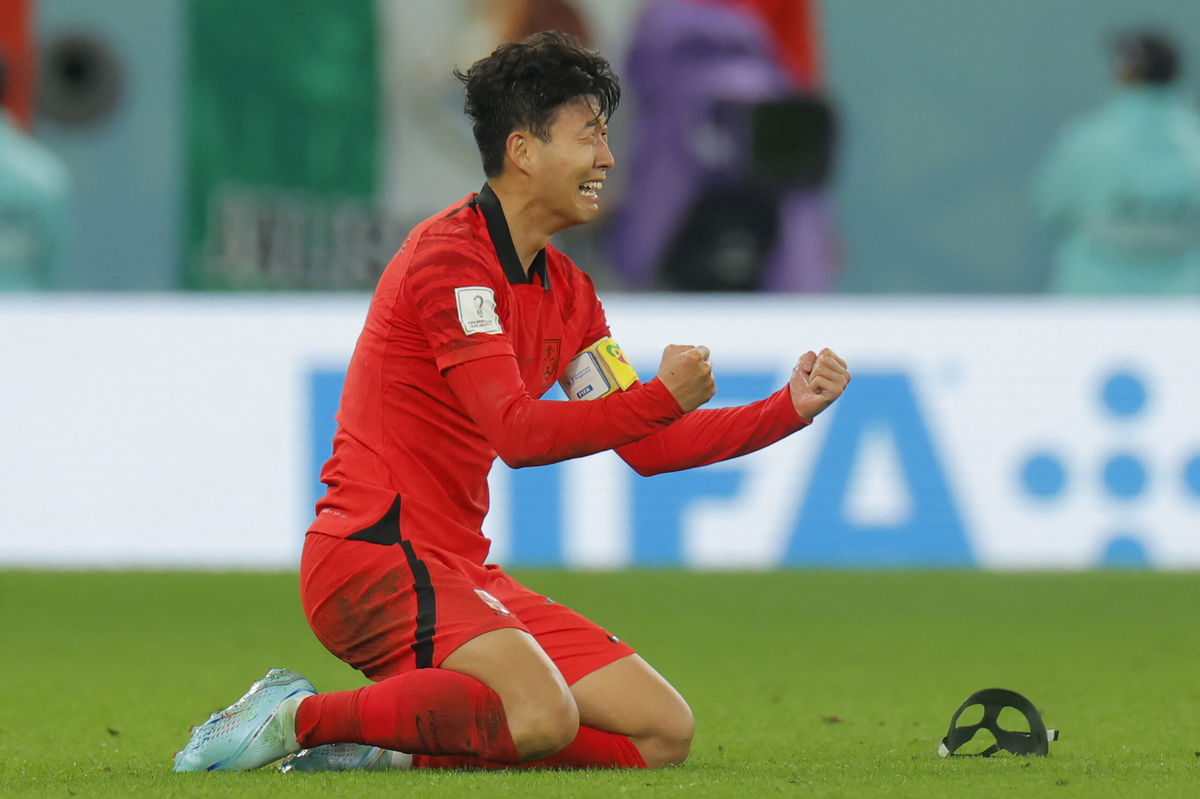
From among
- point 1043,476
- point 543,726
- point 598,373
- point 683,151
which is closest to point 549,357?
point 598,373

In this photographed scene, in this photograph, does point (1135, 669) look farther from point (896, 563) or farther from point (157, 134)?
point (157, 134)

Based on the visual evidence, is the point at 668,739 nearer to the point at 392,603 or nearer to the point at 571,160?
the point at 392,603

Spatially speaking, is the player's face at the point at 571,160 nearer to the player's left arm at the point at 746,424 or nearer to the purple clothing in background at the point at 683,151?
the player's left arm at the point at 746,424

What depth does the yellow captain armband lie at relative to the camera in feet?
14.4

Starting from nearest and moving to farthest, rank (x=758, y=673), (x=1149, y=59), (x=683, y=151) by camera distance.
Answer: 1. (x=758, y=673)
2. (x=1149, y=59)
3. (x=683, y=151)

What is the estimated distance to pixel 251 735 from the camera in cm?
413

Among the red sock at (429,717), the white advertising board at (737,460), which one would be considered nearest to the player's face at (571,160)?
the red sock at (429,717)

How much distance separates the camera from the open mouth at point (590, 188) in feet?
14.0

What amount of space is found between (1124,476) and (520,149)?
5568mm

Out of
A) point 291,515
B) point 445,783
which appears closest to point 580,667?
point 445,783

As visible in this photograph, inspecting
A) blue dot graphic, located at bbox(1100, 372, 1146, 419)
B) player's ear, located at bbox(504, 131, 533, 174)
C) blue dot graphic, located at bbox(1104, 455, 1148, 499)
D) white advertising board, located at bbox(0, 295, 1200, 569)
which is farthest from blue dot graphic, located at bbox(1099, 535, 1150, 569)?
player's ear, located at bbox(504, 131, 533, 174)

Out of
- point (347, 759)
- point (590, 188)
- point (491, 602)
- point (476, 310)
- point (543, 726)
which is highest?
point (590, 188)

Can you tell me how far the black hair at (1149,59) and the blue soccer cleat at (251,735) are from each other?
31.9 ft

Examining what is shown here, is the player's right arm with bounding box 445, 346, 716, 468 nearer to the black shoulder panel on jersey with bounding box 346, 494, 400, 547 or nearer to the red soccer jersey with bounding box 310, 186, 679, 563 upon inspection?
the red soccer jersey with bounding box 310, 186, 679, 563
